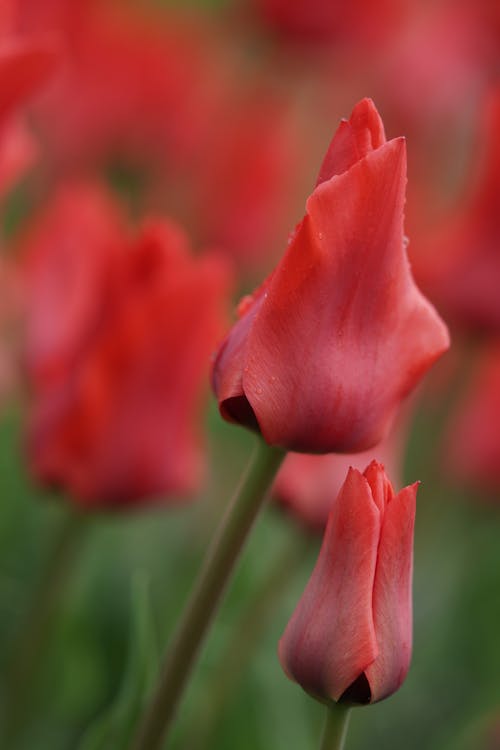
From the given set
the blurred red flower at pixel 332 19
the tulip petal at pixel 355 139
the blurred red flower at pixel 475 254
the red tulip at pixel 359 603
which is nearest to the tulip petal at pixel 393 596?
the red tulip at pixel 359 603

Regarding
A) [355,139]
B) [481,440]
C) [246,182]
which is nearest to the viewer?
[355,139]

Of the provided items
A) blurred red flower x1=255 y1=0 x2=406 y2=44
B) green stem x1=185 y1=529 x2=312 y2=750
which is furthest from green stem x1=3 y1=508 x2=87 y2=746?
blurred red flower x1=255 y1=0 x2=406 y2=44

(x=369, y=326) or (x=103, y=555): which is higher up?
(x=369, y=326)

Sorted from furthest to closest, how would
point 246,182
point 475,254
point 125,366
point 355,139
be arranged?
point 246,182
point 475,254
point 125,366
point 355,139

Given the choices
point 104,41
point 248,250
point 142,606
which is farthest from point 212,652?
point 104,41

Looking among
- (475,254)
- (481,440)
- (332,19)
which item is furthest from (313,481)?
(332,19)

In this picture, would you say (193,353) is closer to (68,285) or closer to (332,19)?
(68,285)

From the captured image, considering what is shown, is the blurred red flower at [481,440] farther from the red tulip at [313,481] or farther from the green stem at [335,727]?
the green stem at [335,727]

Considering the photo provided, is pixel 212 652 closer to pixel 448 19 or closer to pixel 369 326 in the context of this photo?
pixel 369 326
